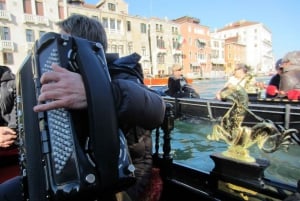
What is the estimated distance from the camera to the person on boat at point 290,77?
3717mm

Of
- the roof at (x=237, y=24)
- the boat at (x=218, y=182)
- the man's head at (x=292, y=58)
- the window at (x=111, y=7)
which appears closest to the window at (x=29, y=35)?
the window at (x=111, y=7)

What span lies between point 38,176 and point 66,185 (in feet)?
0.50

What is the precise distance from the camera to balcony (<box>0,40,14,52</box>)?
2036 cm

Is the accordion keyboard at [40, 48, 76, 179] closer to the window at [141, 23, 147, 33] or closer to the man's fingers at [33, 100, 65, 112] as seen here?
the man's fingers at [33, 100, 65, 112]

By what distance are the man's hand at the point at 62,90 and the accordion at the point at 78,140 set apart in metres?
0.02

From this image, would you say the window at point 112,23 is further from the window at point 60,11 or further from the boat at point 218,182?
the boat at point 218,182

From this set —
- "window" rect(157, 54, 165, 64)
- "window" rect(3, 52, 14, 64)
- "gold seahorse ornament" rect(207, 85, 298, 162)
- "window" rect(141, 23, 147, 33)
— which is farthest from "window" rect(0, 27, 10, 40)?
"gold seahorse ornament" rect(207, 85, 298, 162)

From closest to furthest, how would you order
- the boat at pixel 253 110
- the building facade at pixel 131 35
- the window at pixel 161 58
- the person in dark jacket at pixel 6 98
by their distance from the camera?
the person in dark jacket at pixel 6 98, the boat at pixel 253 110, the building facade at pixel 131 35, the window at pixel 161 58

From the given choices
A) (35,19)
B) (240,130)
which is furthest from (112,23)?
(240,130)

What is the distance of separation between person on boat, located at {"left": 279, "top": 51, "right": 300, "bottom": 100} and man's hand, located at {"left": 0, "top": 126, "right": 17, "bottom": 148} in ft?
11.1

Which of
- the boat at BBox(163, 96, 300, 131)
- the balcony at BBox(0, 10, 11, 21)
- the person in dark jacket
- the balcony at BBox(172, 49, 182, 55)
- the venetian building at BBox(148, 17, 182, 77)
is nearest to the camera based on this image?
the person in dark jacket

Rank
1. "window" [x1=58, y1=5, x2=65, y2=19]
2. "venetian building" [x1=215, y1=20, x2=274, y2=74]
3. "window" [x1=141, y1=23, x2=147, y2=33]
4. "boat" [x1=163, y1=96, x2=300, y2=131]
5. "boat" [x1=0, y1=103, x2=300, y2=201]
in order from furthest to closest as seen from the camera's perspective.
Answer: "venetian building" [x1=215, y1=20, x2=274, y2=74] → "window" [x1=141, y1=23, x2=147, y2=33] → "window" [x1=58, y1=5, x2=65, y2=19] → "boat" [x1=163, y1=96, x2=300, y2=131] → "boat" [x1=0, y1=103, x2=300, y2=201]

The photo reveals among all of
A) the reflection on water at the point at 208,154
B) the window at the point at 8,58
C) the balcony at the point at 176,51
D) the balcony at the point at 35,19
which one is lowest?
the reflection on water at the point at 208,154

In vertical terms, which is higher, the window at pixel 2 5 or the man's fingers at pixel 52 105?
the window at pixel 2 5
